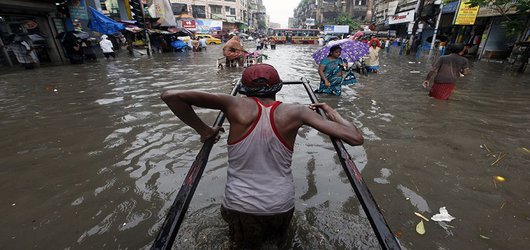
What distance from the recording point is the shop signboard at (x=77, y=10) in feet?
45.9

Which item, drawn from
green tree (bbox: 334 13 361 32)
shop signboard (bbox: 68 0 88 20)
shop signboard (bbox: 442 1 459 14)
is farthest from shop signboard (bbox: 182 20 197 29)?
shop signboard (bbox: 442 1 459 14)

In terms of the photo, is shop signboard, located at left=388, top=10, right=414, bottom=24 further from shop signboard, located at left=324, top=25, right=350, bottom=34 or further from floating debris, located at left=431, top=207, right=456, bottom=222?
floating debris, located at left=431, top=207, right=456, bottom=222

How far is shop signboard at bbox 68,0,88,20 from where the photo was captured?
1399 centimetres

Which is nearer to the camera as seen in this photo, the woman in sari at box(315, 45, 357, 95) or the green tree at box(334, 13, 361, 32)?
the woman in sari at box(315, 45, 357, 95)

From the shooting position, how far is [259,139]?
1687 mm

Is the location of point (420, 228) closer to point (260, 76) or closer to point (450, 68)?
point (260, 76)

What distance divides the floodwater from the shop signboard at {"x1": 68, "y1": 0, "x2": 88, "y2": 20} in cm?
997

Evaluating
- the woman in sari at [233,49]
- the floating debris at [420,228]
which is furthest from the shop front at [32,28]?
the floating debris at [420,228]

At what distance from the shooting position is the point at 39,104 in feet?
20.3

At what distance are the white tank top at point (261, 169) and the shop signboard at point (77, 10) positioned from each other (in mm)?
16943

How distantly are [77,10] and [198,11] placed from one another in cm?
4419

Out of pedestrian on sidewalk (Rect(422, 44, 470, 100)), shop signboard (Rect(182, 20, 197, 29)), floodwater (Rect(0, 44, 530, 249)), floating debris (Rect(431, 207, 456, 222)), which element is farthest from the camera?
shop signboard (Rect(182, 20, 197, 29))

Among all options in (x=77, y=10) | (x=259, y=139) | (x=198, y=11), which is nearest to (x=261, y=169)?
(x=259, y=139)

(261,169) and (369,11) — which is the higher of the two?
(369,11)
